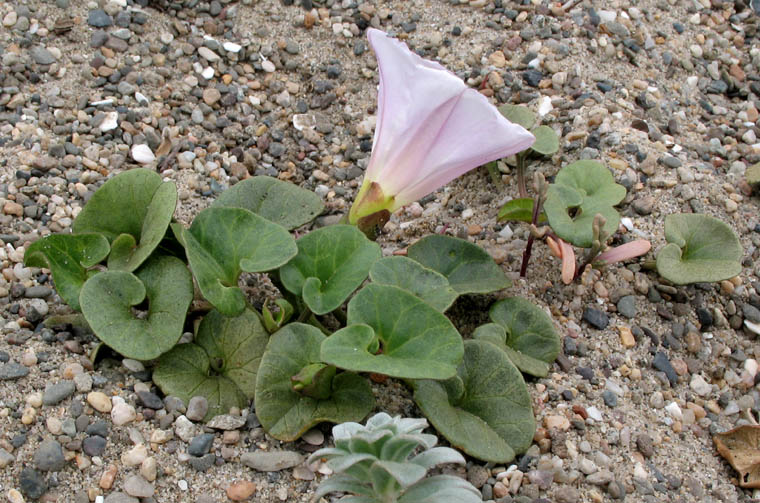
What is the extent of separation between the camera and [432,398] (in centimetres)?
180

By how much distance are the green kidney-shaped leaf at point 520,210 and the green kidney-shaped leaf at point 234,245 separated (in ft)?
1.91

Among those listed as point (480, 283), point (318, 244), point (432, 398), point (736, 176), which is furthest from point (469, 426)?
point (736, 176)

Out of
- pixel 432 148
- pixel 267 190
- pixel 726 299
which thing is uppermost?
pixel 432 148

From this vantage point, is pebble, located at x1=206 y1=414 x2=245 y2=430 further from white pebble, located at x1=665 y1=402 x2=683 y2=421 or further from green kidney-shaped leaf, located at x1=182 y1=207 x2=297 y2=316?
white pebble, located at x1=665 y1=402 x2=683 y2=421

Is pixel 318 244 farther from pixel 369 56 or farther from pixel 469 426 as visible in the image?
pixel 369 56

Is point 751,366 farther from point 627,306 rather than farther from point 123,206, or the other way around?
point 123,206

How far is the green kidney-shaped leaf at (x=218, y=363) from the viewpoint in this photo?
1.84m

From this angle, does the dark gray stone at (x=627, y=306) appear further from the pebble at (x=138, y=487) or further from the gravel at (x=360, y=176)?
the pebble at (x=138, y=487)

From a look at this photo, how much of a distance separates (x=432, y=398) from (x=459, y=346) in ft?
0.58

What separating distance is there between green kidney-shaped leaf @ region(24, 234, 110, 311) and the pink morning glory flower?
556 millimetres

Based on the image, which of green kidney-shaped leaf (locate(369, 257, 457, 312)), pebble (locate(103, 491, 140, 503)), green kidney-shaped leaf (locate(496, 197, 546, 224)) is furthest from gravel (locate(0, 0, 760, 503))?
green kidney-shaped leaf (locate(369, 257, 457, 312))

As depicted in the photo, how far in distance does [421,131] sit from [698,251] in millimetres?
751

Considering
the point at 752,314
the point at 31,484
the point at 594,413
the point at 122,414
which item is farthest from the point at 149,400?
the point at 752,314

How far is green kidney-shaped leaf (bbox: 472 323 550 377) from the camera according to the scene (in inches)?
75.7
